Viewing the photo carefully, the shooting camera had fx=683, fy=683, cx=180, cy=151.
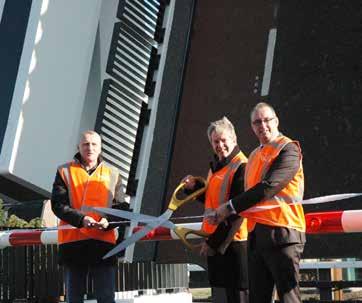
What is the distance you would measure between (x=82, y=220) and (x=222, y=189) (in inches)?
35.2

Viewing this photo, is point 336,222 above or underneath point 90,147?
underneath

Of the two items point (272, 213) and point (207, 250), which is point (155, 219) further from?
point (272, 213)

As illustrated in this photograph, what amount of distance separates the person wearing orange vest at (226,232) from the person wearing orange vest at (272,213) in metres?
0.15

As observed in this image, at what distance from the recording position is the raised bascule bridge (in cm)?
695

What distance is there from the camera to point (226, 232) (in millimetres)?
3854

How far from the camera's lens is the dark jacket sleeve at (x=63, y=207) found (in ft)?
13.8

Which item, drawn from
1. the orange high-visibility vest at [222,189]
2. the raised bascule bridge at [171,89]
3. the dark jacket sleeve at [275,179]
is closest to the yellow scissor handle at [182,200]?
the orange high-visibility vest at [222,189]

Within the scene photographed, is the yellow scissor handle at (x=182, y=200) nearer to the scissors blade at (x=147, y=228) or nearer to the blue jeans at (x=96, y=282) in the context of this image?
the scissors blade at (x=147, y=228)

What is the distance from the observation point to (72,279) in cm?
429

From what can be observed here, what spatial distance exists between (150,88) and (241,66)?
1.10 meters

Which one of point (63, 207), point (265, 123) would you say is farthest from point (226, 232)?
point (63, 207)

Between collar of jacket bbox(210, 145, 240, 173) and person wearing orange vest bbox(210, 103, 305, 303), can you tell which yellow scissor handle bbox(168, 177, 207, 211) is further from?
person wearing orange vest bbox(210, 103, 305, 303)

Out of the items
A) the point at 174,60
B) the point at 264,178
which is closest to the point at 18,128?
the point at 174,60

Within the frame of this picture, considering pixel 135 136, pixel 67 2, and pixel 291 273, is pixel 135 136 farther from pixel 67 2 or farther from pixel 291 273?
pixel 291 273
